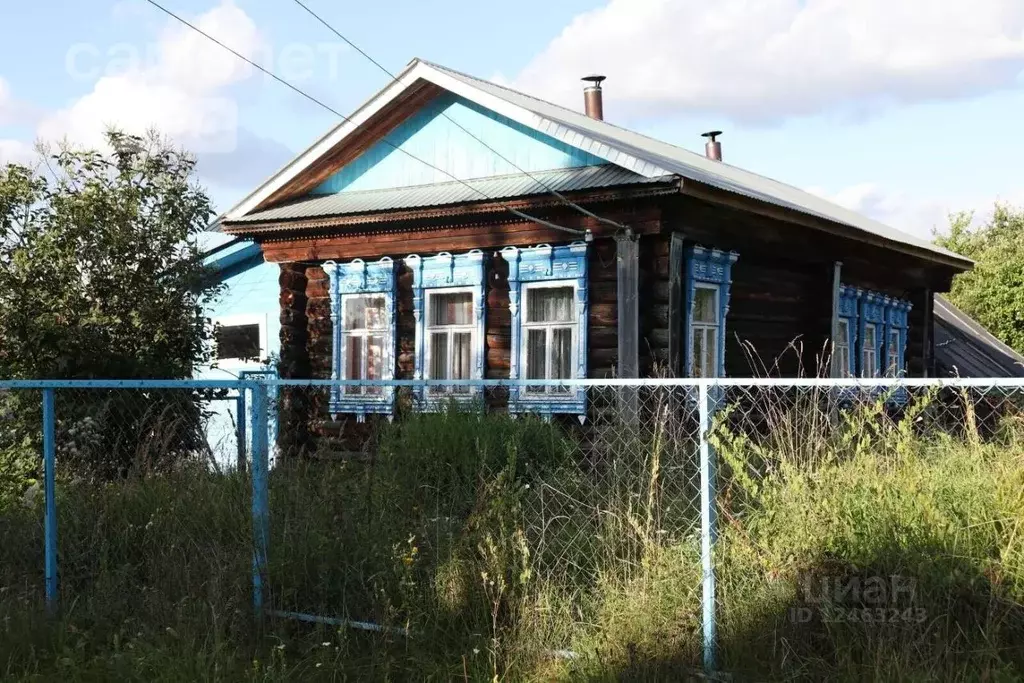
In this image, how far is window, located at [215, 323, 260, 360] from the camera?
17.2 metres

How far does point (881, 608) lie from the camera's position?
4.47m

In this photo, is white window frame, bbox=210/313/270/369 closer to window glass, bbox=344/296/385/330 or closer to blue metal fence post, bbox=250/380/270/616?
window glass, bbox=344/296/385/330

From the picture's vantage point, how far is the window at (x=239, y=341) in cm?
1719

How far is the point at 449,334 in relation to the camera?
42.0 ft

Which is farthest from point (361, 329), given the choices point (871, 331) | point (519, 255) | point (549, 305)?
point (871, 331)

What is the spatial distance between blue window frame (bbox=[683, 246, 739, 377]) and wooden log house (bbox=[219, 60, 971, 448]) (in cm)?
2

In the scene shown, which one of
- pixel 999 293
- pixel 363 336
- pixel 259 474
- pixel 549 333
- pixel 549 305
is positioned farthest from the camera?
pixel 999 293

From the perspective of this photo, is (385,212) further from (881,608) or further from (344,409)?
(881,608)

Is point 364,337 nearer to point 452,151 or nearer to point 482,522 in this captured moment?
point 452,151

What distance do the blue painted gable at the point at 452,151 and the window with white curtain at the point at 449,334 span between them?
157cm

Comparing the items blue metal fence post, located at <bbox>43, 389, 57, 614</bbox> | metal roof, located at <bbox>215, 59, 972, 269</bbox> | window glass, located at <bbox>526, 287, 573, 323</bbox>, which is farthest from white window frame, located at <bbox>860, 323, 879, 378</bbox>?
blue metal fence post, located at <bbox>43, 389, 57, 614</bbox>

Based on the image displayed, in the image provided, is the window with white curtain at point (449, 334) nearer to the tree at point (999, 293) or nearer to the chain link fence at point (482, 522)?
the chain link fence at point (482, 522)

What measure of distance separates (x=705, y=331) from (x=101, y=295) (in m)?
7.25

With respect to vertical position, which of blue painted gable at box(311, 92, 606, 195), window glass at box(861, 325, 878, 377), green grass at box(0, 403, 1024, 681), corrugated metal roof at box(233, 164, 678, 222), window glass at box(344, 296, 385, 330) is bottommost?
green grass at box(0, 403, 1024, 681)
